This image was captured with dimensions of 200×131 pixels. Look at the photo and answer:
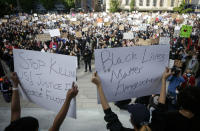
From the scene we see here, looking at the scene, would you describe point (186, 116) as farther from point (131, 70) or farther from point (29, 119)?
point (29, 119)

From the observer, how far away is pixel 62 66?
198 centimetres

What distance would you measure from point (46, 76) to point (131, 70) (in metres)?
1.18

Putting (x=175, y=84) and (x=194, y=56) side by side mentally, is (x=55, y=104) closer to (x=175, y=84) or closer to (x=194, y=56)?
(x=175, y=84)

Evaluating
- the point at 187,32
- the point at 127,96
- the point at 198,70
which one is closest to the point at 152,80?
the point at 127,96

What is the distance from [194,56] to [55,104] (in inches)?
284

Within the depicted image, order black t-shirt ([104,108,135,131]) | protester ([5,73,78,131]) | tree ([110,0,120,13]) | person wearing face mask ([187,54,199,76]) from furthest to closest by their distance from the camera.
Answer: tree ([110,0,120,13]) → person wearing face mask ([187,54,199,76]) → black t-shirt ([104,108,135,131]) → protester ([5,73,78,131])

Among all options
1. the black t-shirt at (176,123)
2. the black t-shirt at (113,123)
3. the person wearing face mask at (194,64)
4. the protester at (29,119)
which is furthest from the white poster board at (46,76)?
the person wearing face mask at (194,64)

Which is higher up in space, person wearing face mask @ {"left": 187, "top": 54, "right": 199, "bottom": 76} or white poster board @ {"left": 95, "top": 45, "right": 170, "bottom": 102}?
white poster board @ {"left": 95, "top": 45, "right": 170, "bottom": 102}

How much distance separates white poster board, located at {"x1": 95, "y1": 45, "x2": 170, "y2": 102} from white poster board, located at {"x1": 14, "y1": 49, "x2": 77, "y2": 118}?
0.44m

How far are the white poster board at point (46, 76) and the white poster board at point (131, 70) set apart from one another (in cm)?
44

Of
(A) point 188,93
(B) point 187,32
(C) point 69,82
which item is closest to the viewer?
(A) point 188,93

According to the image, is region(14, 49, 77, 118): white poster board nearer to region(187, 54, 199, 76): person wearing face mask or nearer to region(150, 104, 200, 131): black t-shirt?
region(150, 104, 200, 131): black t-shirt

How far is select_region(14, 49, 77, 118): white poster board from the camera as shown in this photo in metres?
1.96

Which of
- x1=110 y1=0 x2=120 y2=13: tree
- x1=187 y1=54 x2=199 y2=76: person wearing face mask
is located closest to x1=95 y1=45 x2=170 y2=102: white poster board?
x1=187 y1=54 x2=199 y2=76: person wearing face mask
